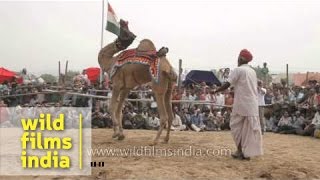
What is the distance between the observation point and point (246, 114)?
8695mm

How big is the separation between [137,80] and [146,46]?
762 mm

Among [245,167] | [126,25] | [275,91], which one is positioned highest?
[126,25]

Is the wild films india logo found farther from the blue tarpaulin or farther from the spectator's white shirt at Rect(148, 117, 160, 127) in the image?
the blue tarpaulin

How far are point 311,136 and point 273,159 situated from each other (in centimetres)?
527

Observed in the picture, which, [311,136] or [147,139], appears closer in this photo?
[147,139]

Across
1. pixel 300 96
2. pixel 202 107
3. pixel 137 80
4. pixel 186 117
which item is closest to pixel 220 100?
pixel 202 107

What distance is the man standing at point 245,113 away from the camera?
342 inches

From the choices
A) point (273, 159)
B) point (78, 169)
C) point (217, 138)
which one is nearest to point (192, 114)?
point (217, 138)

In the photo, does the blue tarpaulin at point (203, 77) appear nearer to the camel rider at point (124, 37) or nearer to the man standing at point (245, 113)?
the camel rider at point (124, 37)

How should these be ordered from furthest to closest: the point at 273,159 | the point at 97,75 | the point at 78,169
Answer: the point at 97,75 < the point at 273,159 < the point at 78,169

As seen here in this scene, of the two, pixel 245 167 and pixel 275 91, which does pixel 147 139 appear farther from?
pixel 275 91

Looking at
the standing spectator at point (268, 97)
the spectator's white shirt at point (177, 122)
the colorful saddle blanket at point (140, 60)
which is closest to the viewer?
the colorful saddle blanket at point (140, 60)

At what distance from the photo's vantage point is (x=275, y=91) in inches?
670

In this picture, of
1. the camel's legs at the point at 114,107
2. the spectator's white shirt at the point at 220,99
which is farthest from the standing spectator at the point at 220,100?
the camel's legs at the point at 114,107
